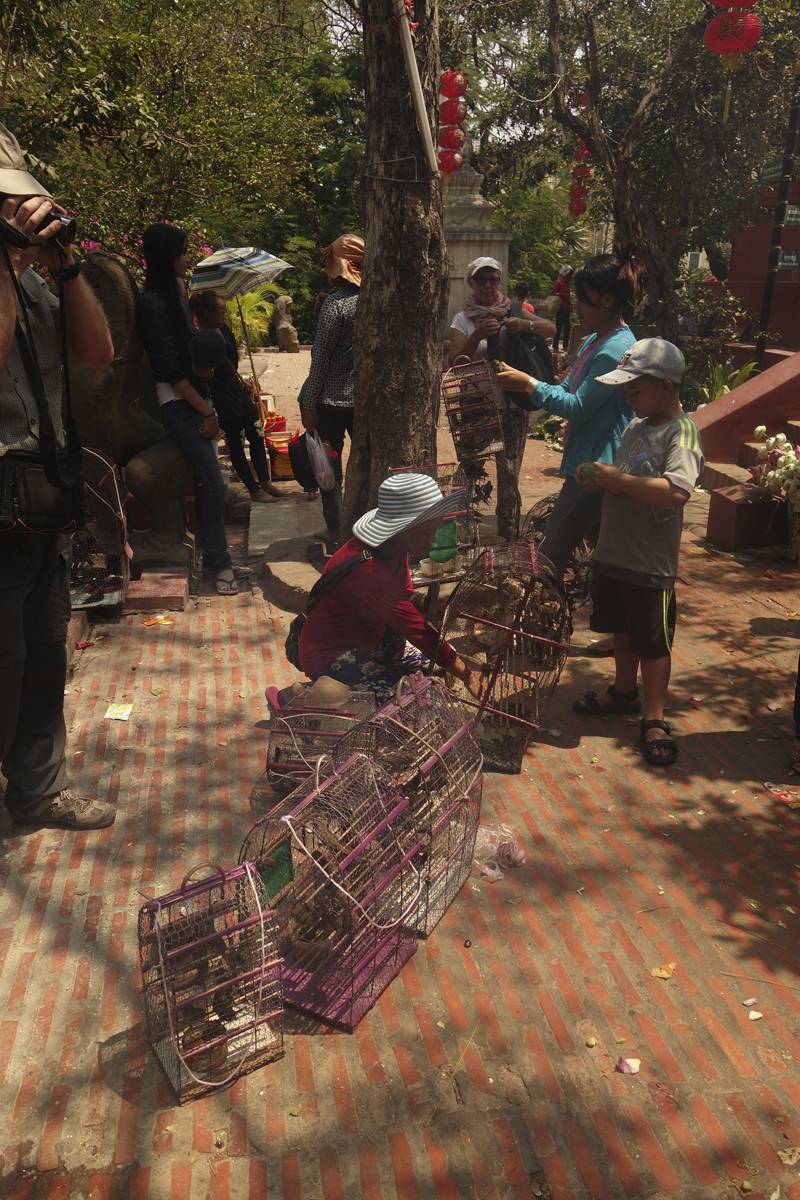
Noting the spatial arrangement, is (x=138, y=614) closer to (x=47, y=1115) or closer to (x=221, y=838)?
(x=221, y=838)

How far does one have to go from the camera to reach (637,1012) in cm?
272

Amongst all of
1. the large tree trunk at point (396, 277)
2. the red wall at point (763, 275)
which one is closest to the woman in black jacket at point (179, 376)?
the large tree trunk at point (396, 277)

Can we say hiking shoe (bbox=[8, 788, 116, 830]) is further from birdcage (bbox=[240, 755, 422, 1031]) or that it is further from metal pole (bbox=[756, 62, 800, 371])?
metal pole (bbox=[756, 62, 800, 371])

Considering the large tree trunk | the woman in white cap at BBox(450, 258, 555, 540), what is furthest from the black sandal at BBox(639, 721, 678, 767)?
the woman in white cap at BBox(450, 258, 555, 540)

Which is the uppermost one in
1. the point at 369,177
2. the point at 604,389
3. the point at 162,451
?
the point at 369,177

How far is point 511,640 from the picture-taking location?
3.89 m

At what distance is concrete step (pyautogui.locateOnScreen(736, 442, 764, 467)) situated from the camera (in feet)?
27.9

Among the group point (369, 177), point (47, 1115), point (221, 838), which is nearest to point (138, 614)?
point (221, 838)

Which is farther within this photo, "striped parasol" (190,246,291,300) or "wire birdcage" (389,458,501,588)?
"striped parasol" (190,246,291,300)

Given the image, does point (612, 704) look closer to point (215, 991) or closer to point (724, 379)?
point (215, 991)

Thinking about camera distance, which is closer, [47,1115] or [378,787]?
[47,1115]

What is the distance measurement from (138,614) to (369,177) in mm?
3075

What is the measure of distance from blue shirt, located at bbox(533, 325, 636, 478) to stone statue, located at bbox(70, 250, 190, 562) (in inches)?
108

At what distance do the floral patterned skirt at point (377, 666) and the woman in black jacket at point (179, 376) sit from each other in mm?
2296
